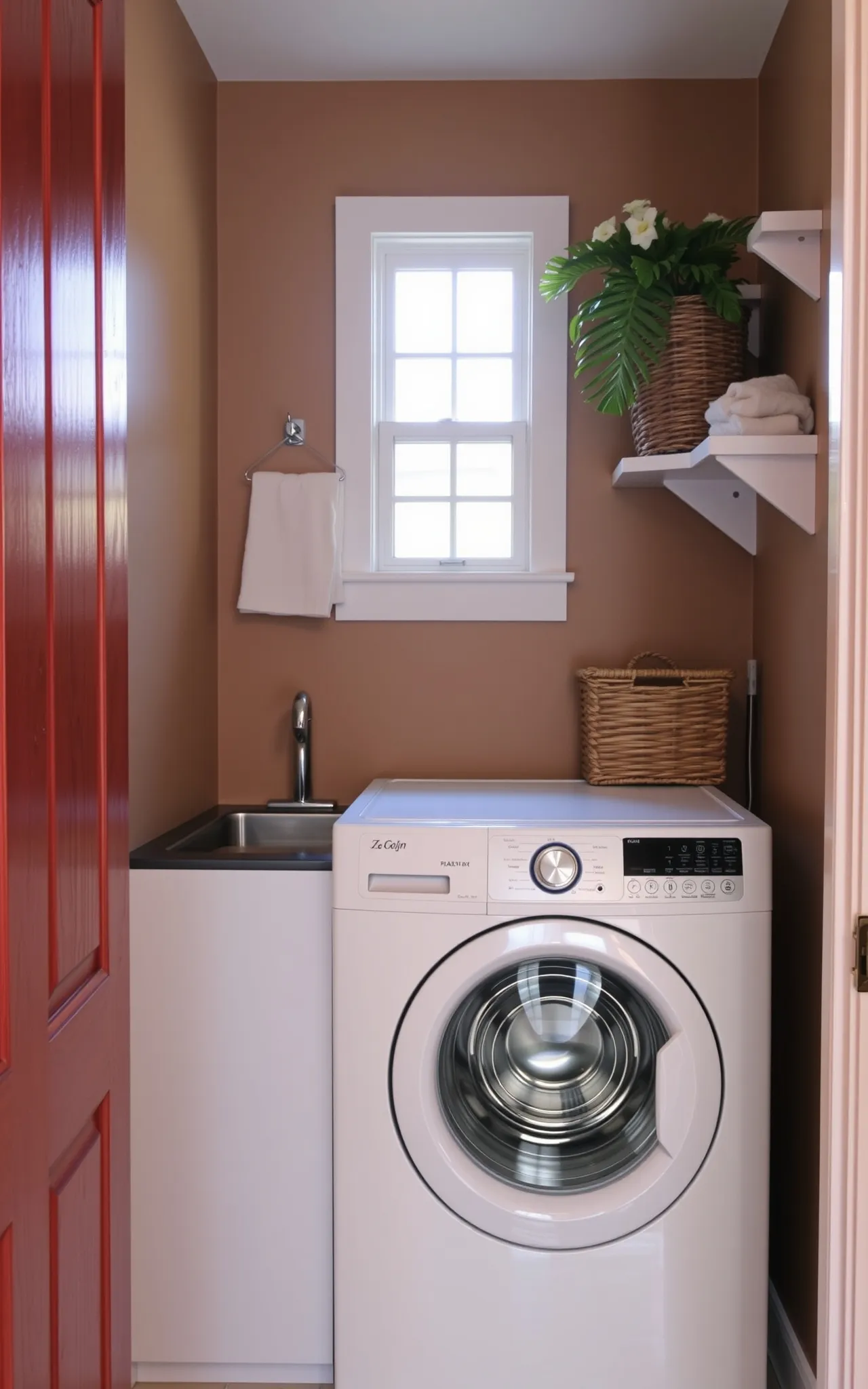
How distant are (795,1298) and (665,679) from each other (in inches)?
47.1

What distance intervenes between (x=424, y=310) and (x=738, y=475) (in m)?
1.03

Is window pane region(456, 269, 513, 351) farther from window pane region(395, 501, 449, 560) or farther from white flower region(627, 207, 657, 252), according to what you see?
white flower region(627, 207, 657, 252)

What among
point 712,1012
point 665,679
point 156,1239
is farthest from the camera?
point 665,679

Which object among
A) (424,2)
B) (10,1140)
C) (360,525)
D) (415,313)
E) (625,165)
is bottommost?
(10,1140)

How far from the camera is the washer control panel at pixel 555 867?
1817 millimetres

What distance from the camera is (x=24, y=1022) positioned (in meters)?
0.98

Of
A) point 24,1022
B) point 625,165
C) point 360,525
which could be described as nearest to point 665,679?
point 360,525

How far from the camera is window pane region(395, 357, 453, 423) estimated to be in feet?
8.72

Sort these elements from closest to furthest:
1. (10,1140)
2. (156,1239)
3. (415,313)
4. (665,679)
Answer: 1. (10,1140)
2. (156,1239)
3. (665,679)
4. (415,313)

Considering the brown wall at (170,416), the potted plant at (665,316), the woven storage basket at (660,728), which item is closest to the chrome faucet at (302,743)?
the brown wall at (170,416)

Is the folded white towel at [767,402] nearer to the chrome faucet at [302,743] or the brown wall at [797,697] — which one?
the brown wall at [797,697]

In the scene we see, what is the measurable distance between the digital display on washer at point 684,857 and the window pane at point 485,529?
39.4 inches

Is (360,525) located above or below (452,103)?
below

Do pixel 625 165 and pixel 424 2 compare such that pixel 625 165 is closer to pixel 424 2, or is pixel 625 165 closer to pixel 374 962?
pixel 424 2
